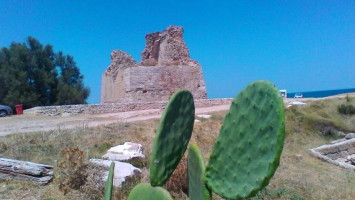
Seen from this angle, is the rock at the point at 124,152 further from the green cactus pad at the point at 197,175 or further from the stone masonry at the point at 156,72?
the stone masonry at the point at 156,72

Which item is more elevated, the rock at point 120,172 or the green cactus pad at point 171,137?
the green cactus pad at point 171,137

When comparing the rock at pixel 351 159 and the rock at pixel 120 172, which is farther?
the rock at pixel 351 159

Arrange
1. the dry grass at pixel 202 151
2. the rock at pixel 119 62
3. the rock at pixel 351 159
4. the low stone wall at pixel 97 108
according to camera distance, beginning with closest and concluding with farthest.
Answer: the dry grass at pixel 202 151 < the rock at pixel 351 159 < the low stone wall at pixel 97 108 < the rock at pixel 119 62

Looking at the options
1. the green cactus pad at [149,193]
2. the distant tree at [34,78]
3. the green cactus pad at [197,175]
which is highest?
the distant tree at [34,78]

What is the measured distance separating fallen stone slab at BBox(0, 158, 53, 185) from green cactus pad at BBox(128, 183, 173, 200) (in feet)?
12.0

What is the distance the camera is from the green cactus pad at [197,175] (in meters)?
1.98

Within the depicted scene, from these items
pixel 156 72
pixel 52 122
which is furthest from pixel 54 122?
A: pixel 156 72

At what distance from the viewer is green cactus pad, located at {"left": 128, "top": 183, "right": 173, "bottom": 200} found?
2010 mm

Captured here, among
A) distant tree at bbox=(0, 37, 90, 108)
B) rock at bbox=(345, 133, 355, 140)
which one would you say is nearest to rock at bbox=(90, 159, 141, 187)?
rock at bbox=(345, 133, 355, 140)

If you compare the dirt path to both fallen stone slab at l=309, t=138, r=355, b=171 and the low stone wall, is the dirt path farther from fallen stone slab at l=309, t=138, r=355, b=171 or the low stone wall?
fallen stone slab at l=309, t=138, r=355, b=171

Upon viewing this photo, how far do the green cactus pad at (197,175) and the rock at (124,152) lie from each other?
442 cm

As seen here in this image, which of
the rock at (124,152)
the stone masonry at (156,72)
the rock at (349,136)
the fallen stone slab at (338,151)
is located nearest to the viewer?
the rock at (124,152)

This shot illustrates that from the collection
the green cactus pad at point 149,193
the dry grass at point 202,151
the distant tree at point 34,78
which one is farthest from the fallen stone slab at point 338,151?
the distant tree at point 34,78

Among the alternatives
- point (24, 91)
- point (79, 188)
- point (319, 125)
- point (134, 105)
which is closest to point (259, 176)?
point (79, 188)
